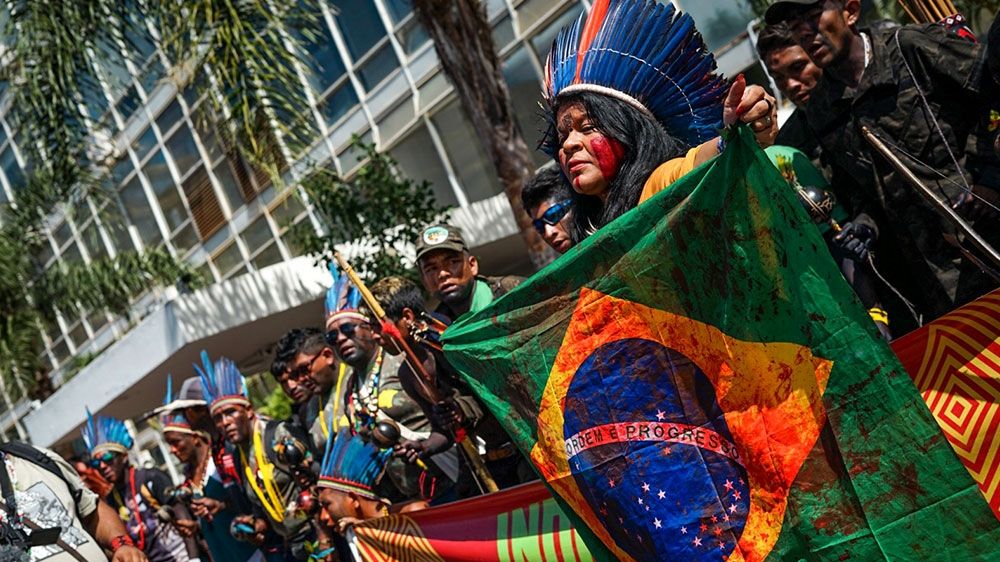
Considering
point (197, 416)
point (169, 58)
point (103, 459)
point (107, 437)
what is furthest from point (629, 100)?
point (107, 437)

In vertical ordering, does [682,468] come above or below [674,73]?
below

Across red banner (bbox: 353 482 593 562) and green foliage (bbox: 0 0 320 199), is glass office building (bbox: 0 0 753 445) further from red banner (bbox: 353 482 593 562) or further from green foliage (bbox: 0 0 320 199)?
red banner (bbox: 353 482 593 562)

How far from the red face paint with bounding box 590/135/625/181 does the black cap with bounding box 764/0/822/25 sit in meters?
1.73

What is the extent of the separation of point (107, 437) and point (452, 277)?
6.45m

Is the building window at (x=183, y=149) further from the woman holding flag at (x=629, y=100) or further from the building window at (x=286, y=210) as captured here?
the woman holding flag at (x=629, y=100)

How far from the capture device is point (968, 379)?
3254mm

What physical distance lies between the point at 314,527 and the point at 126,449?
14.7 ft

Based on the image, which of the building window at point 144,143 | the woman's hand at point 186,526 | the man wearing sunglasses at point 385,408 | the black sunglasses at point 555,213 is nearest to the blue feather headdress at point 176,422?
the woman's hand at point 186,526

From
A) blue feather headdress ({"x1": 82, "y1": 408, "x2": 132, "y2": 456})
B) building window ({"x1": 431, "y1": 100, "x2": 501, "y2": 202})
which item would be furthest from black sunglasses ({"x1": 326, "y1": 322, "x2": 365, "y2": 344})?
building window ({"x1": 431, "y1": 100, "x2": 501, "y2": 202})

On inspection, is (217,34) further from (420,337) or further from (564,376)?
(564,376)

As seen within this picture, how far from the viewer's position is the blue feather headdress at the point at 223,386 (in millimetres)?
8789

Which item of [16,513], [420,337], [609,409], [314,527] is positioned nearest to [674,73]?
[609,409]

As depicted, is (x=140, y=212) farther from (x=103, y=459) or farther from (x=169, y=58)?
(x=103, y=459)

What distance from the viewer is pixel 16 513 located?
6.01 meters
